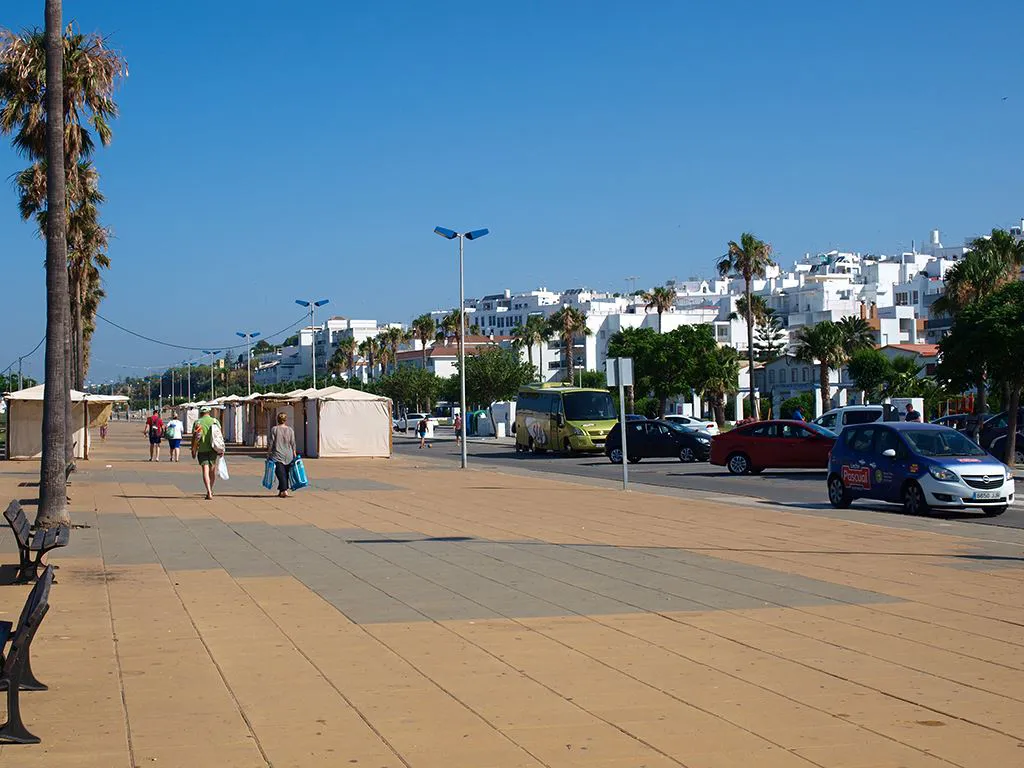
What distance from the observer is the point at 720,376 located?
7744 cm

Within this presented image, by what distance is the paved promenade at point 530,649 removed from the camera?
649cm

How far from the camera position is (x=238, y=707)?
7.30m

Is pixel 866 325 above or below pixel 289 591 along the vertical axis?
above

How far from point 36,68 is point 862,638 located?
22893mm

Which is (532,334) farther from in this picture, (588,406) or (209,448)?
(209,448)

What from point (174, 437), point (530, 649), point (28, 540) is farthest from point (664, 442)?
point (530, 649)

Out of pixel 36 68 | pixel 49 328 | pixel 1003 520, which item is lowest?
pixel 1003 520

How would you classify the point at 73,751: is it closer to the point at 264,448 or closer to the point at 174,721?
the point at 174,721

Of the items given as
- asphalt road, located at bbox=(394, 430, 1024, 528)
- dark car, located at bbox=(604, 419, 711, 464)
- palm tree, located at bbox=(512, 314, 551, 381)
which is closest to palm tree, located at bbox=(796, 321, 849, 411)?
asphalt road, located at bbox=(394, 430, 1024, 528)

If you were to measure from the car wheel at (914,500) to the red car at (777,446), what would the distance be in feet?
38.3

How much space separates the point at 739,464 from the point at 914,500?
42.5ft

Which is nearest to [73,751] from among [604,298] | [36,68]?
[36,68]

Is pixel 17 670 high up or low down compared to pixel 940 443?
down

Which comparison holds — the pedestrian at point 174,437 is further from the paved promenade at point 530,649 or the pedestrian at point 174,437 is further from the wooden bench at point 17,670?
the wooden bench at point 17,670
